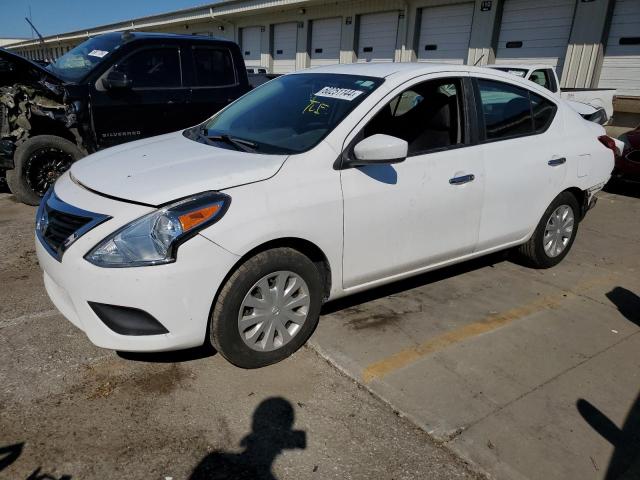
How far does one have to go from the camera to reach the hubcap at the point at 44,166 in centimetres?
579

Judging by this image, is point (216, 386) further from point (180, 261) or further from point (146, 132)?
point (146, 132)

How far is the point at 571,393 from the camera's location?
2879mm

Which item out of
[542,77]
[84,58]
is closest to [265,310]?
[84,58]

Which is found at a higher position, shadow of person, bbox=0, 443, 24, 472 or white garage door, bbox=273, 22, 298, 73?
white garage door, bbox=273, 22, 298, 73

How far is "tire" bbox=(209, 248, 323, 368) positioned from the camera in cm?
265

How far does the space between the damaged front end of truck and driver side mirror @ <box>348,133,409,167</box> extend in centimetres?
427

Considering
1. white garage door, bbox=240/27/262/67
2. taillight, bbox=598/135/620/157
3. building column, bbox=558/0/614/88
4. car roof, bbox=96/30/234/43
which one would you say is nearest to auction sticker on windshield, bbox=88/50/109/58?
car roof, bbox=96/30/234/43

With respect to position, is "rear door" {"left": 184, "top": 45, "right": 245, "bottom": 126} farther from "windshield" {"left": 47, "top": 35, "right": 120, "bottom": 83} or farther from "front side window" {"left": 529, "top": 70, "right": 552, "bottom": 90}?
"front side window" {"left": 529, "top": 70, "right": 552, "bottom": 90}

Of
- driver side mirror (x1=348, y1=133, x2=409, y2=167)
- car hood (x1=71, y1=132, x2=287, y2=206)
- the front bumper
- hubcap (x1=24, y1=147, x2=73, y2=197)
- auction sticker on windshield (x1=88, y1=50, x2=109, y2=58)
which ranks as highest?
auction sticker on windshield (x1=88, y1=50, x2=109, y2=58)

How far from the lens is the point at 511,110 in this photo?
397 cm

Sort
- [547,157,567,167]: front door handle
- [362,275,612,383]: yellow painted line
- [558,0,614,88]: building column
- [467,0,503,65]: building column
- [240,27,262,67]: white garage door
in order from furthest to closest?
[240,27,262,67]: white garage door < [467,0,503,65]: building column < [558,0,614,88]: building column < [547,157,567,167]: front door handle < [362,275,612,383]: yellow painted line

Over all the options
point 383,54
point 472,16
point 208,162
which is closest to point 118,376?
point 208,162

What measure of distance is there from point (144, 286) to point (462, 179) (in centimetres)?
222

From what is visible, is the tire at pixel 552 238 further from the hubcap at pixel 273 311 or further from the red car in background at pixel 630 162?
the red car in background at pixel 630 162
